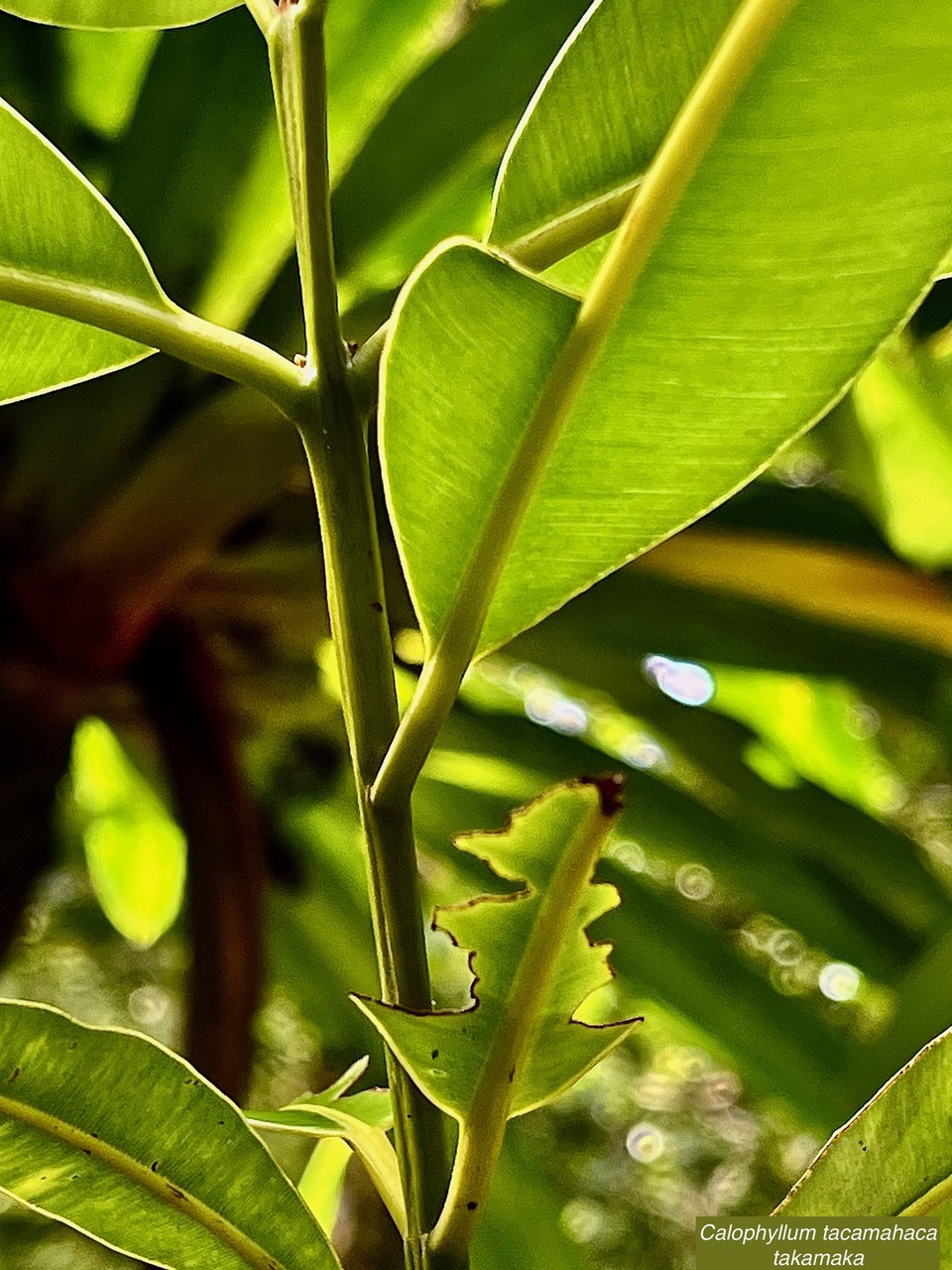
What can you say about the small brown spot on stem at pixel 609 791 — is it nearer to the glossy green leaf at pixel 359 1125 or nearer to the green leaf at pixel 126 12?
the glossy green leaf at pixel 359 1125

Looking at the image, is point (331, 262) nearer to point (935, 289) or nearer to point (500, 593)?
point (500, 593)

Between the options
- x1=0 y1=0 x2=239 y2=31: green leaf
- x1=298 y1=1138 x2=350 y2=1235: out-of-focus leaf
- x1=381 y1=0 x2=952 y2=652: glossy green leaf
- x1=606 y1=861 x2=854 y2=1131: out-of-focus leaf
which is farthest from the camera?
x1=606 y1=861 x2=854 y2=1131: out-of-focus leaf

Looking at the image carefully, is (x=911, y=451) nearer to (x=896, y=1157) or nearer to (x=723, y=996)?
(x=896, y=1157)

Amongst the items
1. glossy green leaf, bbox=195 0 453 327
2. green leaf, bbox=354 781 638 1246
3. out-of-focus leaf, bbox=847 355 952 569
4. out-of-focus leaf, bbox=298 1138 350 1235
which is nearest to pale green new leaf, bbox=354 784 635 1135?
green leaf, bbox=354 781 638 1246

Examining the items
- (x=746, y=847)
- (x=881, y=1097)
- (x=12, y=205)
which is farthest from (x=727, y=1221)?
(x=746, y=847)

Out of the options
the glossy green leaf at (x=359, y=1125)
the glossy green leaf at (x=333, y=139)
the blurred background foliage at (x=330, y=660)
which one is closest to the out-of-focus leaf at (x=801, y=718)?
the blurred background foliage at (x=330, y=660)

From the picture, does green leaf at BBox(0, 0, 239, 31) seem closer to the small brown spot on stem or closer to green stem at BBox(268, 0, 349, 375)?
green stem at BBox(268, 0, 349, 375)

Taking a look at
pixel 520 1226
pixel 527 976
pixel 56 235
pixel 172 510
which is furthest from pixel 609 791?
pixel 520 1226
